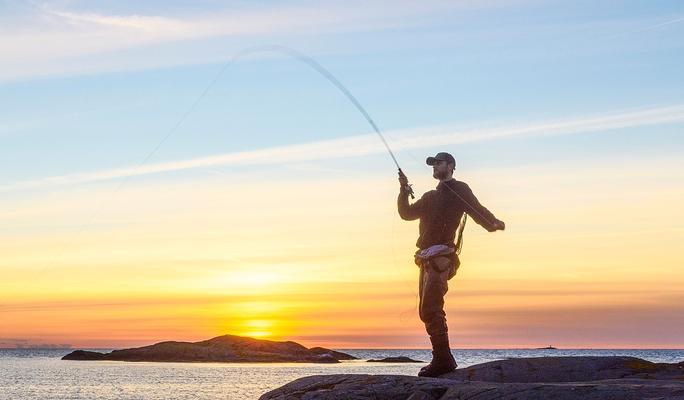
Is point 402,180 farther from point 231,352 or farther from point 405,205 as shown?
point 231,352

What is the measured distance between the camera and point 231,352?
493ft

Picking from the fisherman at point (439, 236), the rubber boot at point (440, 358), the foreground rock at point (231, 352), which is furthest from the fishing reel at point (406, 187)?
the foreground rock at point (231, 352)

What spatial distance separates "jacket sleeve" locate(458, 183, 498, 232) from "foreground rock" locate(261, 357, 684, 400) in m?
2.25

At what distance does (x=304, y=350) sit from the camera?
5999 inches

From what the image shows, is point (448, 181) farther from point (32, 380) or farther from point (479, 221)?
point (32, 380)

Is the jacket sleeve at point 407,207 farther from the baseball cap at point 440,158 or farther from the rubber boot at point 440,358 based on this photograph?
the rubber boot at point 440,358

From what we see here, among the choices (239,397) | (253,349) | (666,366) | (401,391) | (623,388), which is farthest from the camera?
(253,349)

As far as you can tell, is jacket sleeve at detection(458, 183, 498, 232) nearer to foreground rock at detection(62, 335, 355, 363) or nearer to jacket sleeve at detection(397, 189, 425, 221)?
jacket sleeve at detection(397, 189, 425, 221)

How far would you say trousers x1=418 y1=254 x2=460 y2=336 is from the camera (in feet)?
52.2

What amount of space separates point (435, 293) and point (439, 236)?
3.01ft

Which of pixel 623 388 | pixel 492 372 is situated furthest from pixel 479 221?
pixel 623 388

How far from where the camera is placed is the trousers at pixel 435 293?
15.9 meters

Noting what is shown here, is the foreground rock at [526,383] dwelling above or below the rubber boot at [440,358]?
below

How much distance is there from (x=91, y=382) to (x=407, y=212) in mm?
66885
